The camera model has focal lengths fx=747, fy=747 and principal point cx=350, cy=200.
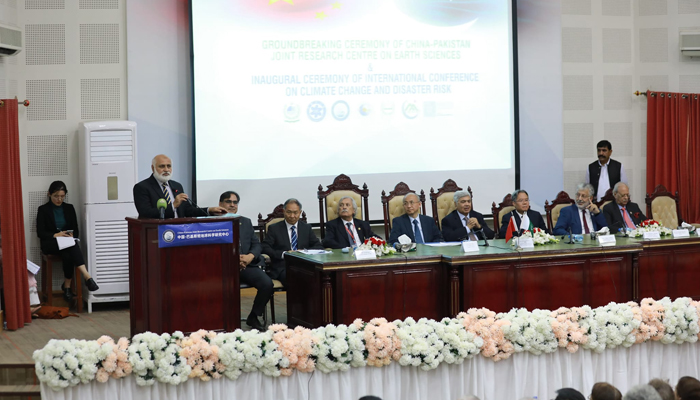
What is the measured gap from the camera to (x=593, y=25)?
28.7 feet

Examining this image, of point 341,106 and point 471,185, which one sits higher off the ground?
point 341,106

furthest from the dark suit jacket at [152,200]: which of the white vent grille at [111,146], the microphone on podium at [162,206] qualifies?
the white vent grille at [111,146]

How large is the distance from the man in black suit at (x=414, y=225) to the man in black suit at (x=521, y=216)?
2.42 feet

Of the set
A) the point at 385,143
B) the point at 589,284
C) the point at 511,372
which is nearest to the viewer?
the point at 511,372

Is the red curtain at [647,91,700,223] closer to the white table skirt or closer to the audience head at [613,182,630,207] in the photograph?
the audience head at [613,182,630,207]

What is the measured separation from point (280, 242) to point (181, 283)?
1.63 meters

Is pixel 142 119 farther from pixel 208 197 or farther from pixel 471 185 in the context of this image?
pixel 471 185

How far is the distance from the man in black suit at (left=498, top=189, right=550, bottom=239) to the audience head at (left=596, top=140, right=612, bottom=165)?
1873 millimetres

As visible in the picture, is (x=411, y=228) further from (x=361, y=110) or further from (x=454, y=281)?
(x=361, y=110)

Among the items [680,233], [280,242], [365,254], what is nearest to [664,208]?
[680,233]

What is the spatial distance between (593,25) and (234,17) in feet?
13.8

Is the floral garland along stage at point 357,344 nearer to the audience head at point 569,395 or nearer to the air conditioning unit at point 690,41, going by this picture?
the audience head at point 569,395

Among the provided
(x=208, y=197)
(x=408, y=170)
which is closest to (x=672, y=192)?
(x=408, y=170)

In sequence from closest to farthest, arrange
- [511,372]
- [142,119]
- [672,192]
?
[511,372] < [142,119] < [672,192]
